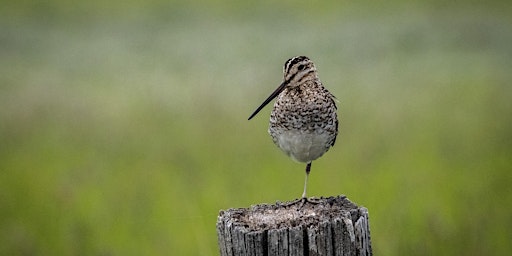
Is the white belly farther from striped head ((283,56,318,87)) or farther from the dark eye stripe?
the dark eye stripe

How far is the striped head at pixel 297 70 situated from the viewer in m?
7.45

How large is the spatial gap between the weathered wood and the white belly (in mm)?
1704

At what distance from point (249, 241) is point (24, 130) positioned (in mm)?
8098

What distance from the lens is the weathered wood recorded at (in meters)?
5.64

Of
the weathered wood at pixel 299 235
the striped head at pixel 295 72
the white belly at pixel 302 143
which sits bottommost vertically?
the weathered wood at pixel 299 235

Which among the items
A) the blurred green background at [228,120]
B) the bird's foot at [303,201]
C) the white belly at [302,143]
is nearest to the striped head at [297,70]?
the white belly at [302,143]

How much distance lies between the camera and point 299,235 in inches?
223


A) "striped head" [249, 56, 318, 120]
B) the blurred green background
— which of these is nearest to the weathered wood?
"striped head" [249, 56, 318, 120]

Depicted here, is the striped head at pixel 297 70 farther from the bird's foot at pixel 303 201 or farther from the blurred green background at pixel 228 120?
the blurred green background at pixel 228 120

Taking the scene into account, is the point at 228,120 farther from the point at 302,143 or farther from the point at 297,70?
the point at 297,70

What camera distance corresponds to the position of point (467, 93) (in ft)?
46.3

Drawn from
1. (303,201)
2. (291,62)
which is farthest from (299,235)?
(291,62)

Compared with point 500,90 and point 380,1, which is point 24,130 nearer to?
point 500,90

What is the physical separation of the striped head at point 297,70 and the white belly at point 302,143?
0.44 meters
